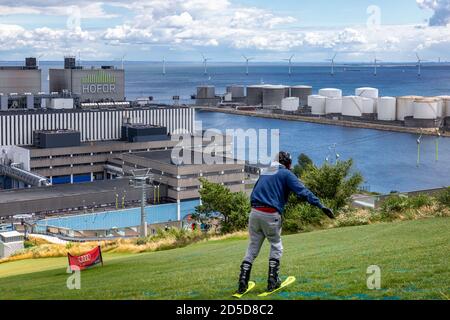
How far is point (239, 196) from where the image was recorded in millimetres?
12711

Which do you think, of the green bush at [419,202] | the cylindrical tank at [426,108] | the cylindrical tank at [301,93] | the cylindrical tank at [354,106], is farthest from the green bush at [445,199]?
the cylindrical tank at [301,93]

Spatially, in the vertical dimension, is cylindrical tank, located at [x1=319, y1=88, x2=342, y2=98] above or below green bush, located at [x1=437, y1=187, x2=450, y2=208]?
above

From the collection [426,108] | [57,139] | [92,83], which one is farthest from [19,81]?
[426,108]

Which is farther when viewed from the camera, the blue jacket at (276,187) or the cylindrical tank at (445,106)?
the cylindrical tank at (445,106)

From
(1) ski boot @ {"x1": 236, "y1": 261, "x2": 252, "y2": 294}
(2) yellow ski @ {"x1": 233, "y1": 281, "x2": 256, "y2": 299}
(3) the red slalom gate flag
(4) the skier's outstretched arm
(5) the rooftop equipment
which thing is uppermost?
(4) the skier's outstretched arm

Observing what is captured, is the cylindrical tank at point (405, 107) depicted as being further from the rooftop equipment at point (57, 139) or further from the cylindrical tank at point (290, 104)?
the rooftop equipment at point (57, 139)

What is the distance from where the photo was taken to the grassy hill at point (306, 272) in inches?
161

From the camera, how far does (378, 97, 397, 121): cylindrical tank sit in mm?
55812

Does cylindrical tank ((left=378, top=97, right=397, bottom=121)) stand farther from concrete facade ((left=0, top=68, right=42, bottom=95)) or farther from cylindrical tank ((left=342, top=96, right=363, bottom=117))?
concrete facade ((left=0, top=68, right=42, bottom=95))

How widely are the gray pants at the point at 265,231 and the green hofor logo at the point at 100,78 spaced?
37.0 metres

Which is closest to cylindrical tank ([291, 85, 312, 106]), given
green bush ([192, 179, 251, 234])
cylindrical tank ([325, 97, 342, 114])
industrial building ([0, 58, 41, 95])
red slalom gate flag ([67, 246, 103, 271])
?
cylindrical tank ([325, 97, 342, 114])

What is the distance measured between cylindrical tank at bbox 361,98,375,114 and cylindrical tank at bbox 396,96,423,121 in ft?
10.4
